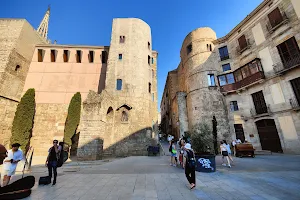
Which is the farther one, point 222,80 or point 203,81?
point 203,81

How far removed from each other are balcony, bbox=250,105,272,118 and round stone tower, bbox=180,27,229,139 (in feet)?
10.1

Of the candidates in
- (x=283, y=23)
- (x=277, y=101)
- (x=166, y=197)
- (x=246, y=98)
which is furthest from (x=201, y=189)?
(x=283, y=23)

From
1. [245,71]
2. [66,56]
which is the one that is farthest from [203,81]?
[66,56]

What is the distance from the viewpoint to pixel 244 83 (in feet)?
54.9

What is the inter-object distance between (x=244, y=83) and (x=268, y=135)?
→ 6583mm

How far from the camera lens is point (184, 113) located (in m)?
21.4

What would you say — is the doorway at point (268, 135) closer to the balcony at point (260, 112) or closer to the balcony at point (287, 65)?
the balcony at point (260, 112)

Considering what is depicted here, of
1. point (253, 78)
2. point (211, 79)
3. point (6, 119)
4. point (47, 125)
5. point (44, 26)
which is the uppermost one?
point (44, 26)

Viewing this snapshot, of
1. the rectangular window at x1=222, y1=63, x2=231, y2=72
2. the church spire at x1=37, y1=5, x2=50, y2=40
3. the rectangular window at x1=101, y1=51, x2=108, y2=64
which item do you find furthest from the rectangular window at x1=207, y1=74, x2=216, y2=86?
the church spire at x1=37, y1=5, x2=50, y2=40

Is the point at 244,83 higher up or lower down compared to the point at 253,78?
lower down

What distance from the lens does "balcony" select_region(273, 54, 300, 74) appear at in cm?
1201

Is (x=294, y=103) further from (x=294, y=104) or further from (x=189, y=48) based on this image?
(x=189, y=48)

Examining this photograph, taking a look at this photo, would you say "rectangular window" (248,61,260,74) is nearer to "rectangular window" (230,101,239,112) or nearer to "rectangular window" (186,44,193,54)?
"rectangular window" (230,101,239,112)

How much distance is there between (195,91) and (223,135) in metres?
7.15
